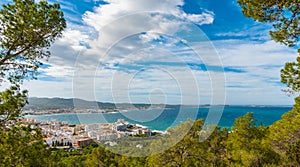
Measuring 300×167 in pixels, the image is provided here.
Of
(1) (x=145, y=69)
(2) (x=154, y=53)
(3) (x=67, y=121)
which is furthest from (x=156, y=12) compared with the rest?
(3) (x=67, y=121)

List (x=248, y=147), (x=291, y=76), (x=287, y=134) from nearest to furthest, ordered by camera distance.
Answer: (x=291, y=76)
(x=287, y=134)
(x=248, y=147)

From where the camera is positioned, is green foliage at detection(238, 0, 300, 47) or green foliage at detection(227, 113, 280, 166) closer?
green foliage at detection(238, 0, 300, 47)

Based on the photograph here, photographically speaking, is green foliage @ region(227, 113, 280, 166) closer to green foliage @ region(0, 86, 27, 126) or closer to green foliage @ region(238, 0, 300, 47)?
green foliage @ region(238, 0, 300, 47)

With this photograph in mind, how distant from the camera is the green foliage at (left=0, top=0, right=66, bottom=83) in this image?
369 centimetres

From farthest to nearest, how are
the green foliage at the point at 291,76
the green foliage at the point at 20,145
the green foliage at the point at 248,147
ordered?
the green foliage at the point at 248,147, the green foliage at the point at 291,76, the green foliage at the point at 20,145

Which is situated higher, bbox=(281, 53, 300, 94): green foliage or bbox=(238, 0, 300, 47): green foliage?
bbox=(238, 0, 300, 47): green foliage

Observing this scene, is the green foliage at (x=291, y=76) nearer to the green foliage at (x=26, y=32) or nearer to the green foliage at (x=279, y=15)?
the green foliage at (x=279, y=15)

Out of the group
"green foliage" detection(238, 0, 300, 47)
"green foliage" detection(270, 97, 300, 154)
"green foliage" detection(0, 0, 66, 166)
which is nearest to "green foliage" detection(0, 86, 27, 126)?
"green foliage" detection(0, 0, 66, 166)

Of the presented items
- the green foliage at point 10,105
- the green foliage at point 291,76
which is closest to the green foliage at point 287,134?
the green foliage at point 291,76

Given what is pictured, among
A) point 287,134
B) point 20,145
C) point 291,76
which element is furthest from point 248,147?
point 20,145

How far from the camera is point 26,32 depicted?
151 inches

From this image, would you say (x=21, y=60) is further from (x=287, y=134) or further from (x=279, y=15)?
(x=287, y=134)

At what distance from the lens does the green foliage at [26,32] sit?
3691mm

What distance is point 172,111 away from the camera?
10766 millimetres
